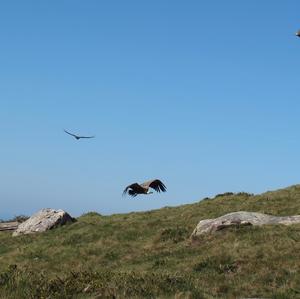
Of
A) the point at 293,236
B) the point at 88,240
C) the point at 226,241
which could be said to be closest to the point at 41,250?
the point at 88,240

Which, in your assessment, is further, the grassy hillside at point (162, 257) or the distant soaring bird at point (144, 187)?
the distant soaring bird at point (144, 187)

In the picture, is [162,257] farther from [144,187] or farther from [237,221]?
[144,187]

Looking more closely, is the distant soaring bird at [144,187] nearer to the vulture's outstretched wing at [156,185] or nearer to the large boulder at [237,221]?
the vulture's outstretched wing at [156,185]

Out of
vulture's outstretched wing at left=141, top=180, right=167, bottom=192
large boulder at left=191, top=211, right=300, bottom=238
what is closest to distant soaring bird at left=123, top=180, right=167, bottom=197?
vulture's outstretched wing at left=141, top=180, right=167, bottom=192

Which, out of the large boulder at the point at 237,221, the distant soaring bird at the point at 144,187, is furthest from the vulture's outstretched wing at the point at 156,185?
the large boulder at the point at 237,221

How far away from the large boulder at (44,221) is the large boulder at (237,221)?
14276 millimetres

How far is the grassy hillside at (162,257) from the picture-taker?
49.2ft

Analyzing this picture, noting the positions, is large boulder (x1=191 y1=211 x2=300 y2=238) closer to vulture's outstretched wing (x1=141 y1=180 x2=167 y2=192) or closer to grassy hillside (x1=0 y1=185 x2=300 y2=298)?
grassy hillside (x1=0 y1=185 x2=300 y2=298)

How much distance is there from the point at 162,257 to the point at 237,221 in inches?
183

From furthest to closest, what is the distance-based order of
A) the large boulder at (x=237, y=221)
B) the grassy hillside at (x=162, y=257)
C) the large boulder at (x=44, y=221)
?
the large boulder at (x=44, y=221) < the large boulder at (x=237, y=221) < the grassy hillside at (x=162, y=257)

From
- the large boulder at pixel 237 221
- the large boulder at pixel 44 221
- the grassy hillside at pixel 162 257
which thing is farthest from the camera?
the large boulder at pixel 44 221

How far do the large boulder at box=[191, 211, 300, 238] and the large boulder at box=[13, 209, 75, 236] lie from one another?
46.8 feet

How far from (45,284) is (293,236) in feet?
38.5

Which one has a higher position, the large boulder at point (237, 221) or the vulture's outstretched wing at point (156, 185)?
the vulture's outstretched wing at point (156, 185)
